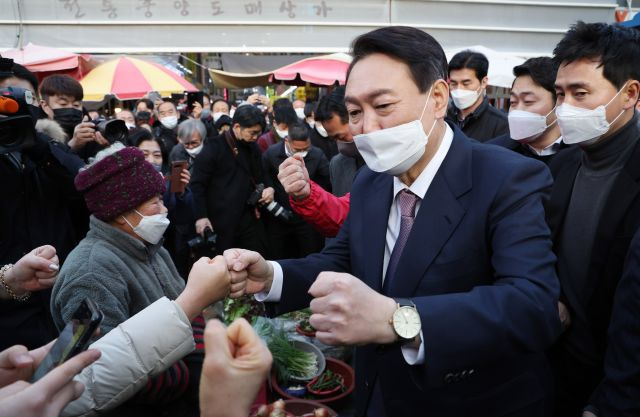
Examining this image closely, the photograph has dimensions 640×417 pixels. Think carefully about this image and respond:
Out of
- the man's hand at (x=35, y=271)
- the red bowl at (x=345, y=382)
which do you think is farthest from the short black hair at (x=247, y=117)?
the man's hand at (x=35, y=271)

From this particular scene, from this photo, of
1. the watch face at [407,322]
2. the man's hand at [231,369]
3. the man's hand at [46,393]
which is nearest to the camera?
the man's hand at [231,369]

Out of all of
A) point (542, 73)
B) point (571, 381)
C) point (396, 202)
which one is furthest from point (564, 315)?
point (542, 73)

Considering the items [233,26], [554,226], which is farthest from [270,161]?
[233,26]

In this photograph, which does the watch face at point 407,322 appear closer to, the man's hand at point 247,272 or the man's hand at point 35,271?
the man's hand at point 247,272

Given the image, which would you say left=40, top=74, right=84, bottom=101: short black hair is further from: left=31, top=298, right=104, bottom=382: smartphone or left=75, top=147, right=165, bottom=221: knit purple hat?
left=31, top=298, right=104, bottom=382: smartphone

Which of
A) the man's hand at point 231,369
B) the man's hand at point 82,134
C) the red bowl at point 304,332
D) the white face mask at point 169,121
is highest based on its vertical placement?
the man's hand at point 231,369

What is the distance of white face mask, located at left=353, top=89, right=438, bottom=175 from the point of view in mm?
1602

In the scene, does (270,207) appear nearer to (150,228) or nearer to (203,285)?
(150,228)

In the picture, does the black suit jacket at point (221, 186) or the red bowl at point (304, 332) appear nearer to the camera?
the red bowl at point (304, 332)

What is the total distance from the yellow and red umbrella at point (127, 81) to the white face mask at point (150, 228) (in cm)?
696

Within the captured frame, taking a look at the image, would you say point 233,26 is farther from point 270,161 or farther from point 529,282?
point 529,282

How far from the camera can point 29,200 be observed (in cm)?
283

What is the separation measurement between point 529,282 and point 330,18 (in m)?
14.6

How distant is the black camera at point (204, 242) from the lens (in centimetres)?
446
